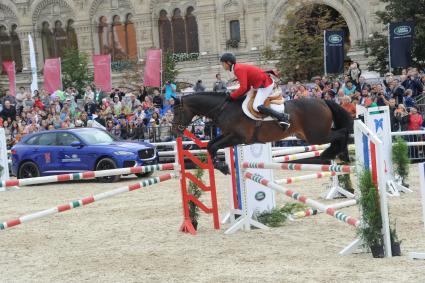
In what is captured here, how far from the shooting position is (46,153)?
2317cm

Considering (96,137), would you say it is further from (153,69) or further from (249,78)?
(249,78)

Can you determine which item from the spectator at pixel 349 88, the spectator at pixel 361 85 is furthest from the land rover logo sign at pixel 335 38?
→ the spectator at pixel 349 88

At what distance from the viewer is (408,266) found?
363 inches

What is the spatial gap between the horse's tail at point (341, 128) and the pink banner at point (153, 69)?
18.3m

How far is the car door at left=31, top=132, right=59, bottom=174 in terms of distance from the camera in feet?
75.6

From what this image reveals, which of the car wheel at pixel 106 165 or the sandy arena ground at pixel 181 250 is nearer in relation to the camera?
the sandy arena ground at pixel 181 250

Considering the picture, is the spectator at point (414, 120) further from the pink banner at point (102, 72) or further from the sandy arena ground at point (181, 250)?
the pink banner at point (102, 72)

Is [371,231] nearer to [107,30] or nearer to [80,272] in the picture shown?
[80,272]

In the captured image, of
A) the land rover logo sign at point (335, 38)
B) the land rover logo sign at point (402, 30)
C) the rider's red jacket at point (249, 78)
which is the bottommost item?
the rider's red jacket at point (249, 78)

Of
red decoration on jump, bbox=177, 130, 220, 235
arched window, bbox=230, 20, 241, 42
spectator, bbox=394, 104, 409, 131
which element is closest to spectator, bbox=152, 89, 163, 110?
spectator, bbox=394, 104, 409, 131

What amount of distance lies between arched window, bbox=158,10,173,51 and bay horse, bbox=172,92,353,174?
32.9m

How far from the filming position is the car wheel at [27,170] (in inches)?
922

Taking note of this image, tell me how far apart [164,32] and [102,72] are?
41.6 ft

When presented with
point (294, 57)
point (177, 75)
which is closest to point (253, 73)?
point (294, 57)
